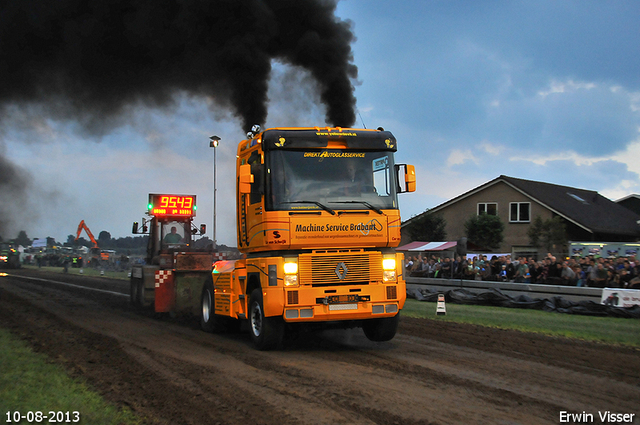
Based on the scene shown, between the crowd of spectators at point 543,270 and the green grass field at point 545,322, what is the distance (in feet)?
7.85

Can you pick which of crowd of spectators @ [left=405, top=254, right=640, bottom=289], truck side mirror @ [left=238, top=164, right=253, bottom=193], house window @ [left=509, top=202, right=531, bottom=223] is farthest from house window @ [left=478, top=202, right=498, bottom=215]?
truck side mirror @ [left=238, top=164, right=253, bottom=193]

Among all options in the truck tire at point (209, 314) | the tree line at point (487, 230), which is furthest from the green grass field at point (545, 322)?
the tree line at point (487, 230)

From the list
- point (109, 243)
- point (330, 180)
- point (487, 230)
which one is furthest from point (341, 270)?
point (109, 243)

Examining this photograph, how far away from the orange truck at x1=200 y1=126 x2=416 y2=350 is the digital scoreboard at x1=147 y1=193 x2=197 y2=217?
8.74m

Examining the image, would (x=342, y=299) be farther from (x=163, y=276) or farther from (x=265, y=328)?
(x=163, y=276)

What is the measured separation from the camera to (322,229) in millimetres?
8523

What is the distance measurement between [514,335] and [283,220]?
508 cm

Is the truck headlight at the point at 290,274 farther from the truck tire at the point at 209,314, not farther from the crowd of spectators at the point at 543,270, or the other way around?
A: the crowd of spectators at the point at 543,270

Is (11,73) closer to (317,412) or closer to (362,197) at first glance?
(362,197)

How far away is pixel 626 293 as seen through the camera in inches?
553

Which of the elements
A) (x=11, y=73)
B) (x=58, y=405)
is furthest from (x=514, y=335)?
(x=11, y=73)

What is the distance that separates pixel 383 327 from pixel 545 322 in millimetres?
5257

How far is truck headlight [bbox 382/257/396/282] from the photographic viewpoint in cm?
884

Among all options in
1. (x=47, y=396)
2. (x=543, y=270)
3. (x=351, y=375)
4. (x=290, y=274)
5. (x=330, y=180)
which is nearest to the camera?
(x=47, y=396)
